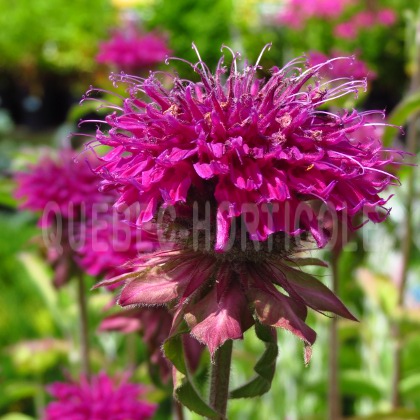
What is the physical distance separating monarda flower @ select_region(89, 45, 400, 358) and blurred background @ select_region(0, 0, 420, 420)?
256mm

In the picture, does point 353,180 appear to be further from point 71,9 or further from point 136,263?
point 71,9

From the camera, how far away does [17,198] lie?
5.13 ft

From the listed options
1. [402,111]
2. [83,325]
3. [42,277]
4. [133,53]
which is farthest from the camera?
[133,53]

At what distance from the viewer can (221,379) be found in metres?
0.81

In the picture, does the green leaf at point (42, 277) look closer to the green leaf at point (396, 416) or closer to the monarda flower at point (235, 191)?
the green leaf at point (396, 416)

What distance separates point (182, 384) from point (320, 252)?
1.24 m

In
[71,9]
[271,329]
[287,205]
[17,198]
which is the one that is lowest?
[271,329]

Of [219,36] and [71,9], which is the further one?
[71,9]

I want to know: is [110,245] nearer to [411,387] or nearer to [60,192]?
[60,192]

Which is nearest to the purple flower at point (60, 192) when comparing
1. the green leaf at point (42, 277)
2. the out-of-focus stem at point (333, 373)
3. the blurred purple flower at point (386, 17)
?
the green leaf at point (42, 277)

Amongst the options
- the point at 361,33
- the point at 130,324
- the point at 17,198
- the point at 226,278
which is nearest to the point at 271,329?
the point at 226,278

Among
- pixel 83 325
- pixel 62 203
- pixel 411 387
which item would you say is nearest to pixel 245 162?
pixel 62 203

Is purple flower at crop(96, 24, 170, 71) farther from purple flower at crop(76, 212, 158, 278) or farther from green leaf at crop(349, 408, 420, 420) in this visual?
green leaf at crop(349, 408, 420, 420)

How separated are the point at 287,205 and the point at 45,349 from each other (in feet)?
3.81
